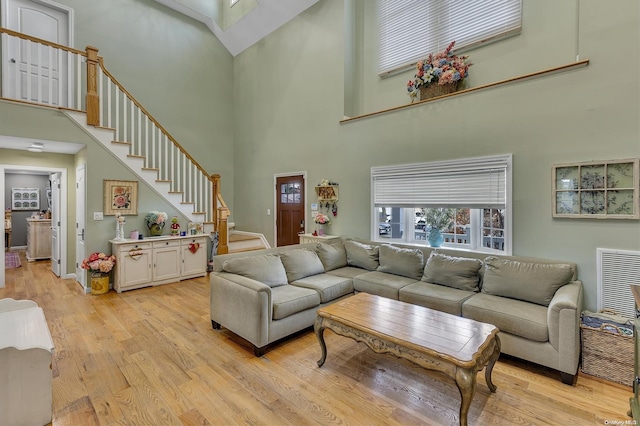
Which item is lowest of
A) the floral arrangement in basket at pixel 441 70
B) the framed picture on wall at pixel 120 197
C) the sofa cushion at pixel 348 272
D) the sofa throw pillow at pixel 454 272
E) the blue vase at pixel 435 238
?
the sofa cushion at pixel 348 272

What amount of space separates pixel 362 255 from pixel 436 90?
256cm

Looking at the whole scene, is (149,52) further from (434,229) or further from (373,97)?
(434,229)

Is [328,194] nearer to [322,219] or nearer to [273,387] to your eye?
[322,219]

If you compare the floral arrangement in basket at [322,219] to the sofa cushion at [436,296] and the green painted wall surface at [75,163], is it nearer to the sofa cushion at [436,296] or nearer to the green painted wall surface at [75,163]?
the sofa cushion at [436,296]

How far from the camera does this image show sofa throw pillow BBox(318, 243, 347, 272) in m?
4.21

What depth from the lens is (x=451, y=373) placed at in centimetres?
Answer: 184

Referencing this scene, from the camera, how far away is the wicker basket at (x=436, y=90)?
4102 mm

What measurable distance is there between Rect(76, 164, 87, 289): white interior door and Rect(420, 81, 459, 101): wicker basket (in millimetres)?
5374

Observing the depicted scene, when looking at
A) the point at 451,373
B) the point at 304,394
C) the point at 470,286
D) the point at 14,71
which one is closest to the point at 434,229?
the point at 470,286

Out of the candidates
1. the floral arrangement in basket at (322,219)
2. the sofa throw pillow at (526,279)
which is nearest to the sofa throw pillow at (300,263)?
the floral arrangement in basket at (322,219)

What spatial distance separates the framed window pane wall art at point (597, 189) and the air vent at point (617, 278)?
14.6 inches

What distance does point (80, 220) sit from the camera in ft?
16.2

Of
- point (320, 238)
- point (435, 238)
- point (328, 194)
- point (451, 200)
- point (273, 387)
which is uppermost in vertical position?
point (328, 194)

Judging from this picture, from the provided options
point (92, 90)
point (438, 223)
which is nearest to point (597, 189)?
point (438, 223)
